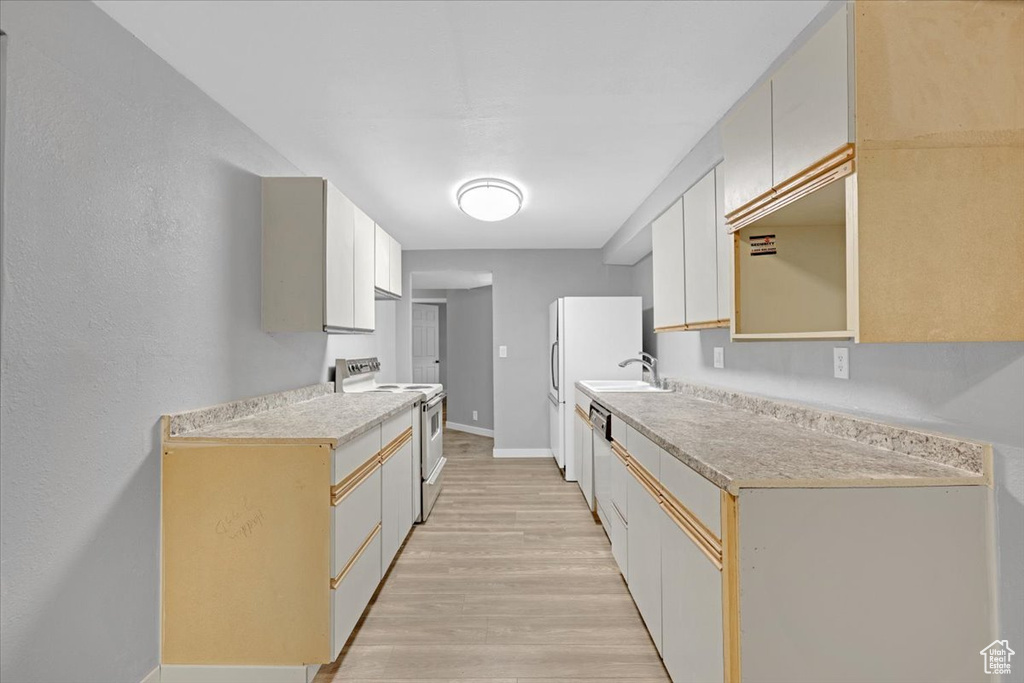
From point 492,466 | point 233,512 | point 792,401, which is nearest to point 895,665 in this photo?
point 792,401

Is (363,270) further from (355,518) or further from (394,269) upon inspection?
(355,518)

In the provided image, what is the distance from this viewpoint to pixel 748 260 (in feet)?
5.98

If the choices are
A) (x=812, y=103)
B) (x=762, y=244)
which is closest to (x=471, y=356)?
(x=762, y=244)

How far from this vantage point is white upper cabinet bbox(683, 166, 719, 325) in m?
2.31

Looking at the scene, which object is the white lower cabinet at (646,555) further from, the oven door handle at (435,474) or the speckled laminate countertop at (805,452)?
the oven door handle at (435,474)

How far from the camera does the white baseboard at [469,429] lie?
281 inches

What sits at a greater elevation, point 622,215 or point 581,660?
point 622,215

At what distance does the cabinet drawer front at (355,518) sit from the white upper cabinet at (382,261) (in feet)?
5.18

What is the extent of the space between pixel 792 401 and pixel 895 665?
43.1 inches

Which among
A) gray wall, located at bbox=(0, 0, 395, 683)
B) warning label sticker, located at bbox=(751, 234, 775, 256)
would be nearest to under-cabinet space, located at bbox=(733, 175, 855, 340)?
warning label sticker, located at bbox=(751, 234, 775, 256)

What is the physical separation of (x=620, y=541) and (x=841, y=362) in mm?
1350

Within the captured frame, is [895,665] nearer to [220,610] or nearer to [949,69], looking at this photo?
[949,69]

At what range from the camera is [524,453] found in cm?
561

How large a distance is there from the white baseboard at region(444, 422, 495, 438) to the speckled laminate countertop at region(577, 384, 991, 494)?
499 cm
